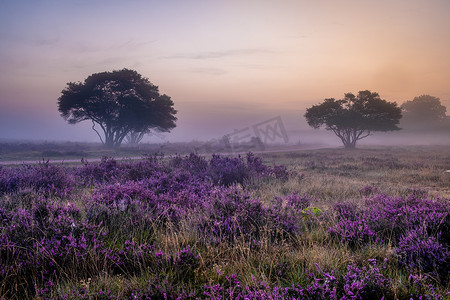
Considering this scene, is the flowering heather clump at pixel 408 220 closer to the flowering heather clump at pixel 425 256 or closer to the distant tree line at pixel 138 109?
the flowering heather clump at pixel 425 256

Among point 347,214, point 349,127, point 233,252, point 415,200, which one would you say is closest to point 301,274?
point 233,252

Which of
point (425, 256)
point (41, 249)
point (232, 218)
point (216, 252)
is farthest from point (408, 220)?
point (41, 249)

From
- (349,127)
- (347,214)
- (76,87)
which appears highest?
(76,87)

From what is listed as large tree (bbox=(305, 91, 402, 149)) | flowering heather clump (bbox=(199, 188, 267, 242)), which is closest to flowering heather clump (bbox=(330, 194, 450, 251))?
flowering heather clump (bbox=(199, 188, 267, 242))

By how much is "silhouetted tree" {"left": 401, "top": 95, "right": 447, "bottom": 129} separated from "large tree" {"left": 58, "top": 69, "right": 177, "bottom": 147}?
10509 centimetres

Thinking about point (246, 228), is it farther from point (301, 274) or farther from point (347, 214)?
point (347, 214)

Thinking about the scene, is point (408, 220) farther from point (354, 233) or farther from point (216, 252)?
point (216, 252)

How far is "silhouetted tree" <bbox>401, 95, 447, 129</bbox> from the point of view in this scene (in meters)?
106

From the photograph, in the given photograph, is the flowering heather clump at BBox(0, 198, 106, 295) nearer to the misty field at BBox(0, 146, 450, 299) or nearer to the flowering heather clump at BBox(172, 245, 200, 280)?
the misty field at BBox(0, 146, 450, 299)

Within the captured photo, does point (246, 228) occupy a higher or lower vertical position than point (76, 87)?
lower

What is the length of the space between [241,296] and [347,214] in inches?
151

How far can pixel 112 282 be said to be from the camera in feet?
8.42

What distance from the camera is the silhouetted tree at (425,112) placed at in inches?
4171

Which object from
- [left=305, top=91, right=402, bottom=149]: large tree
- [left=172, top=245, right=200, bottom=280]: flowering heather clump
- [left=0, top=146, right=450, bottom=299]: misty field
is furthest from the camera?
[left=305, top=91, right=402, bottom=149]: large tree
